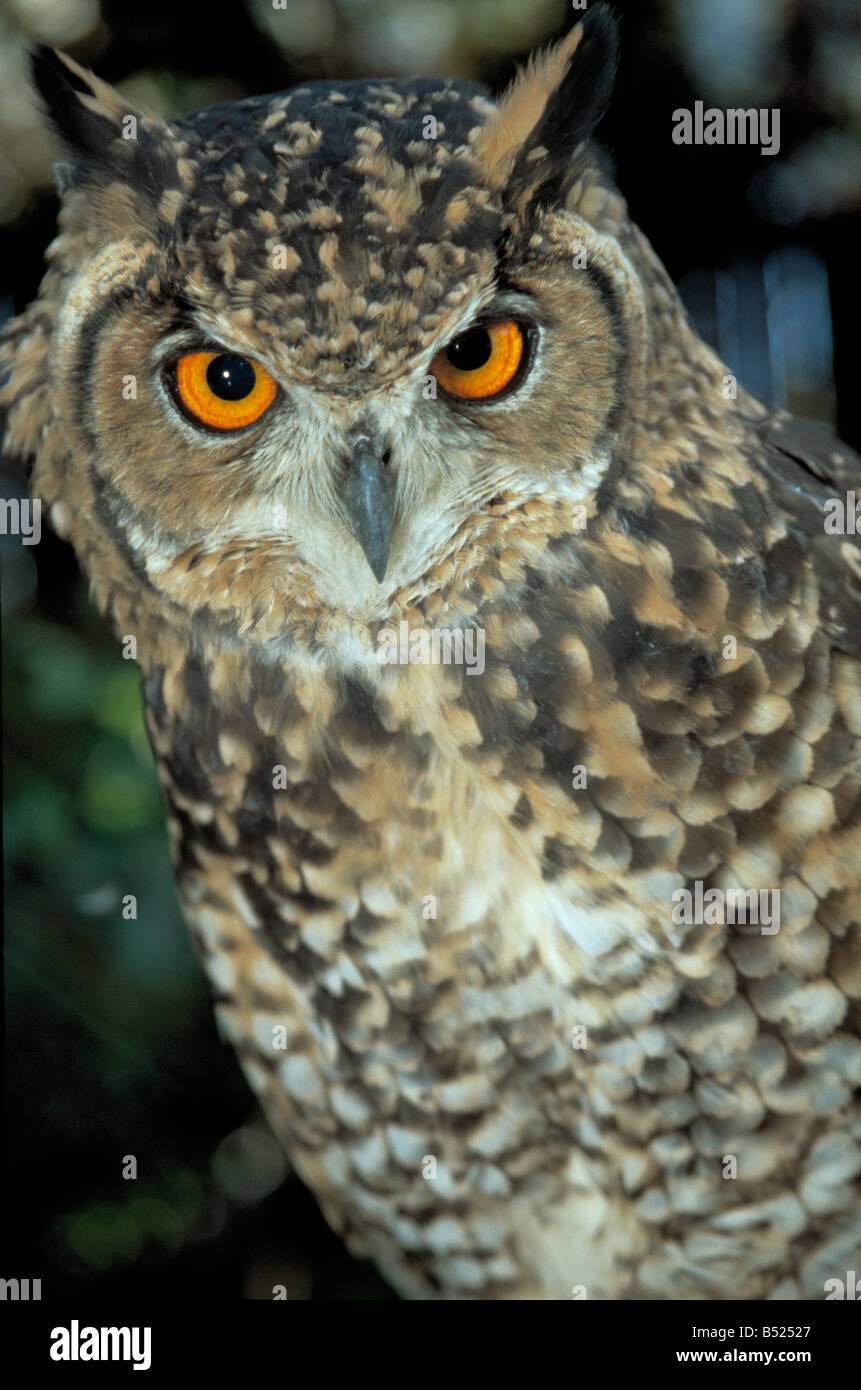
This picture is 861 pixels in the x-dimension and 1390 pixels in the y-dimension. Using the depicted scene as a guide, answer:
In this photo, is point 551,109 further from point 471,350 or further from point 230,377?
point 230,377

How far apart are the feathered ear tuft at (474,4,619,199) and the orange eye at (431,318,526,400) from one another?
0.31ft

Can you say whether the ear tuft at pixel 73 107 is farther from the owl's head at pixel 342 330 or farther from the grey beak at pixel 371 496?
the grey beak at pixel 371 496

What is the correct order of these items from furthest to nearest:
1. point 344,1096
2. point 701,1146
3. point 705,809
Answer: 1. point 344,1096
2. point 701,1146
3. point 705,809

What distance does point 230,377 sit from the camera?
33.1 inches

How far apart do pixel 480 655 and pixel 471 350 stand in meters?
0.27

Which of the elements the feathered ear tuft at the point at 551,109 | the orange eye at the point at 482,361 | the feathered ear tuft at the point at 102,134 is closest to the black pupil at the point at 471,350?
the orange eye at the point at 482,361

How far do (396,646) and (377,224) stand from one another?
0.36 meters

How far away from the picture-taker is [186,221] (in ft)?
2.60

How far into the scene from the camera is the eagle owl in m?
0.81

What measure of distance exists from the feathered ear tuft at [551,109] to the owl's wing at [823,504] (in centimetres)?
34

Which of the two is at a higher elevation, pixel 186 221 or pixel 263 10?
pixel 263 10

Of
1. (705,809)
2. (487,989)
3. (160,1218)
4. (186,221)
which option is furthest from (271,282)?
(160,1218)
